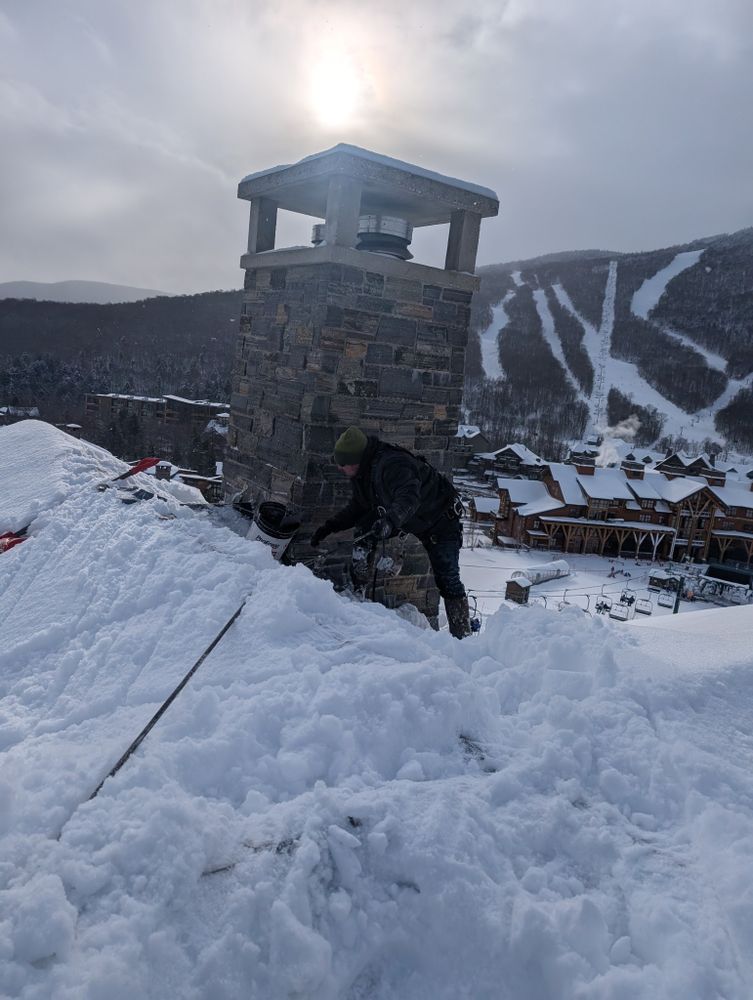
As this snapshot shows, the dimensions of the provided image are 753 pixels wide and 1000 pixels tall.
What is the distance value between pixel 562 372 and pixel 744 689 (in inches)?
3404

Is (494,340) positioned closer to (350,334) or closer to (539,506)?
(539,506)

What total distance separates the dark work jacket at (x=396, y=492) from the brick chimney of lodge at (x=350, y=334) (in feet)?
1.87

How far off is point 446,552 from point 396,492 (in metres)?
0.89

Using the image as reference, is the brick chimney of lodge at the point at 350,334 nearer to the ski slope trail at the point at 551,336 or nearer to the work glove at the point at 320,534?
the work glove at the point at 320,534

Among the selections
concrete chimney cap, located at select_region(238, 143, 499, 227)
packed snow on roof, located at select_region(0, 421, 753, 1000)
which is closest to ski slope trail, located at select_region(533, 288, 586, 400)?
concrete chimney cap, located at select_region(238, 143, 499, 227)

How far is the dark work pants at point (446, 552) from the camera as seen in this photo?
15.8ft

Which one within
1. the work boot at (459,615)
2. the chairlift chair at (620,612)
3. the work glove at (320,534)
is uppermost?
the work glove at (320,534)

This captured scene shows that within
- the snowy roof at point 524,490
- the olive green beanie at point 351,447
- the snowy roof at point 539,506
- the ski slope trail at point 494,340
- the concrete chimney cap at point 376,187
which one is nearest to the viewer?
the olive green beanie at point 351,447

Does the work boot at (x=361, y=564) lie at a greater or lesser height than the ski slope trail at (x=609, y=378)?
lesser

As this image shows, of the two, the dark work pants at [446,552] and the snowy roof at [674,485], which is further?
the snowy roof at [674,485]

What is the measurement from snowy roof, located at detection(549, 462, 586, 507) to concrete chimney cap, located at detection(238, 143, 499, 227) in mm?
29884

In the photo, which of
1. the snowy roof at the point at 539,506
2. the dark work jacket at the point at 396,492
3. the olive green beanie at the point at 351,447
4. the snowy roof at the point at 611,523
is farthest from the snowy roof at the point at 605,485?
the olive green beanie at the point at 351,447

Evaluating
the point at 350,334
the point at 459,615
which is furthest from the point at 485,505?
the point at 350,334

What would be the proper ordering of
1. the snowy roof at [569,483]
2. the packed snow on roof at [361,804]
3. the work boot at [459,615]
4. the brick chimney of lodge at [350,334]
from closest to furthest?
the packed snow on roof at [361,804] < the brick chimney of lodge at [350,334] < the work boot at [459,615] < the snowy roof at [569,483]
